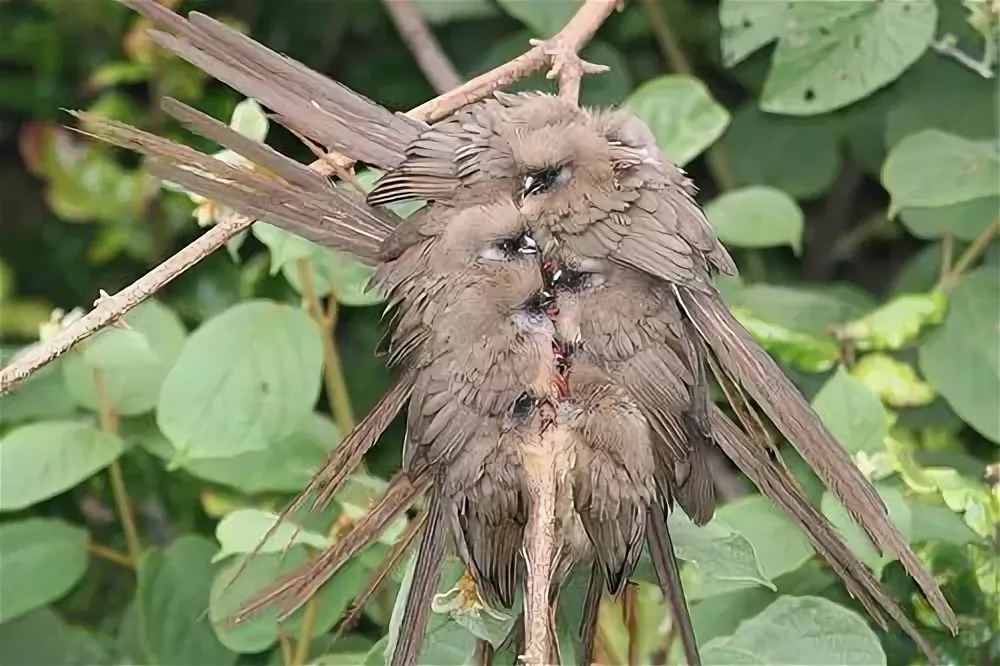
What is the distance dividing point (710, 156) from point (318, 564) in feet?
2.90

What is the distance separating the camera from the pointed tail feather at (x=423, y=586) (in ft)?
1.95

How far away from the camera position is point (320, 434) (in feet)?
3.14

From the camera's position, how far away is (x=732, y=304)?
100 centimetres

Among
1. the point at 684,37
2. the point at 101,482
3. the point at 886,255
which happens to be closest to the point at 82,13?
the point at 101,482

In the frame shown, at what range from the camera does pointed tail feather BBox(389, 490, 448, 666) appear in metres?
0.59

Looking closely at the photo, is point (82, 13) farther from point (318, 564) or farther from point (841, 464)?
point (841, 464)

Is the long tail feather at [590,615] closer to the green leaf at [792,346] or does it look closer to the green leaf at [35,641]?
the green leaf at [792,346]

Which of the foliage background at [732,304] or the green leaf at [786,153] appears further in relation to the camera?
the green leaf at [786,153]

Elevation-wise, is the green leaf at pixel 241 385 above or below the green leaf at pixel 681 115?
above

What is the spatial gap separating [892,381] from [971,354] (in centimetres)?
6

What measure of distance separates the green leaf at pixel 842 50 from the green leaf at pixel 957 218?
0.43 ft

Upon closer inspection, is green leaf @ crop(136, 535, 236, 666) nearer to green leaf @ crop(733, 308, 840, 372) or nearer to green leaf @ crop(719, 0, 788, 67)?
green leaf @ crop(733, 308, 840, 372)

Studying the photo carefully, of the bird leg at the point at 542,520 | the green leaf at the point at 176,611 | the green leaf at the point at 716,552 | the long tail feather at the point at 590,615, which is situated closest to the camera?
the bird leg at the point at 542,520


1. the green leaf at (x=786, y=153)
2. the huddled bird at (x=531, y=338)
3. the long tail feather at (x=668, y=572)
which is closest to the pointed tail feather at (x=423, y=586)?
the huddled bird at (x=531, y=338)
